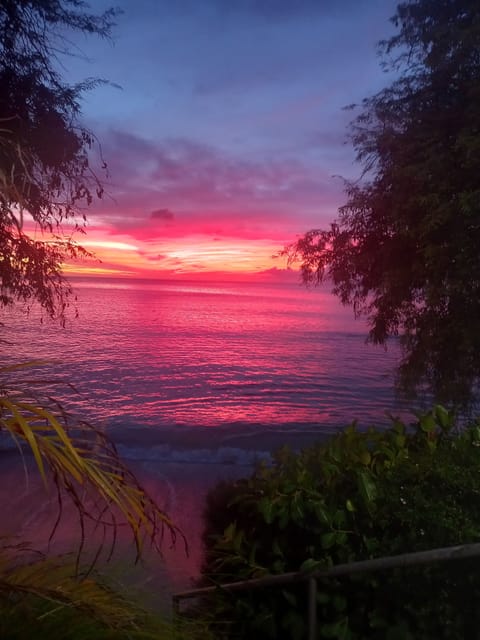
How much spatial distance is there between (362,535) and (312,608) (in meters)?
0.45

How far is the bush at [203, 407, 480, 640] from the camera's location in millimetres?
2527

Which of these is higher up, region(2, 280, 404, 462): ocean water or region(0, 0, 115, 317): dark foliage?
region(0, 0, 115, 317): dark foliage

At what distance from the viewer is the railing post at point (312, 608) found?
2572 mm

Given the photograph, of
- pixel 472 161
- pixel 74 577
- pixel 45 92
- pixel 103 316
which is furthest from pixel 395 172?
pixel 103 316

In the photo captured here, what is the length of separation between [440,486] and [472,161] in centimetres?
738

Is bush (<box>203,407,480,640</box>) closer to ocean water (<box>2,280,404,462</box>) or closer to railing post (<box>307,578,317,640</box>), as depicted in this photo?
railing post (<box>307,578,317,640</box>)

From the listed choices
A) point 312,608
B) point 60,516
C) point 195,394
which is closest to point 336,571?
point 312,608

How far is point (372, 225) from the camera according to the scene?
36.1 feet

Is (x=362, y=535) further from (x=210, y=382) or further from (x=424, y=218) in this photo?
(x=210, y=382)

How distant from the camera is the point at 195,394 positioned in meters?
23.6

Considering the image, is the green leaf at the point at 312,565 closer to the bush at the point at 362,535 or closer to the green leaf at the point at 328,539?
the bush at the point at 362,535

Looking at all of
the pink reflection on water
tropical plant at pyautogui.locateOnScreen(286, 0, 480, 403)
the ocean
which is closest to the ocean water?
the ocean

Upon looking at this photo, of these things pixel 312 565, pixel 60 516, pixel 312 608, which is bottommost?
pixel 312 608

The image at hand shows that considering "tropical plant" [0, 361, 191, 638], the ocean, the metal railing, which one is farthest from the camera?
the ocean
